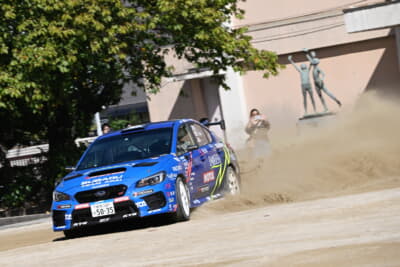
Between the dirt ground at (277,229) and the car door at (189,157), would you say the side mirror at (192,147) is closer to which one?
the car door at (189,157)

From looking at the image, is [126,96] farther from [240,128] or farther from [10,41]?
[10,41]

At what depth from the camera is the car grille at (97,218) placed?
11602 mm

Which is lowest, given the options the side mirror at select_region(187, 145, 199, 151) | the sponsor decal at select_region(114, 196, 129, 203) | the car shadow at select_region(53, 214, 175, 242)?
the car shadow at select_region(53, 214, 175, 242)

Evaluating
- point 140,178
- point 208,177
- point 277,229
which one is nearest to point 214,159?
point 208,177

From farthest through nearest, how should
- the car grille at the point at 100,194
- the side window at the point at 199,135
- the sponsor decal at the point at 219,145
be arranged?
the sponsor decal at the point at 219,145, the side window at the point at 199,135, the car grille at the point at 100,194

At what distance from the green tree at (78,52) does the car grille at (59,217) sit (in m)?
6.86

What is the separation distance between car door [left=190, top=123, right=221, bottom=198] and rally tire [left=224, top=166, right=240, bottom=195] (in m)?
0.37

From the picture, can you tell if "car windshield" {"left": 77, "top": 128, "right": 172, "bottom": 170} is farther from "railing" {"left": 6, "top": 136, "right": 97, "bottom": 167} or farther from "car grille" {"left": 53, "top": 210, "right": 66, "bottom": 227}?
"railing" {"left": 6, "top": 136, "right": 97, "bottom": 167}

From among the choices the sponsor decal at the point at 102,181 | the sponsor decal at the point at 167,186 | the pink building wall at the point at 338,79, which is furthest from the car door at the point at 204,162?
the pink building wall at the point at 338,79

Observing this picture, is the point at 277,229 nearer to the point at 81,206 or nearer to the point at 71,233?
the point at 81,206

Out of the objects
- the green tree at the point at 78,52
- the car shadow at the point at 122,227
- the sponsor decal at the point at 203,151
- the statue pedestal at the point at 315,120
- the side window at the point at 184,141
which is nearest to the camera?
the car shadow at the point at 122,227

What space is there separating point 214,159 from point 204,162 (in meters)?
0.53

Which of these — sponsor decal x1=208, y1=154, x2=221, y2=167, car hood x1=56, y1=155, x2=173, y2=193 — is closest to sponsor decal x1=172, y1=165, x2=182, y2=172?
car hood x1=56, y1=155, x2=173, y2=193

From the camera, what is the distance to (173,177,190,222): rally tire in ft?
38.8
